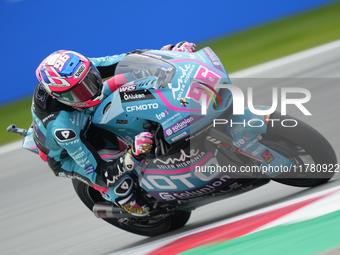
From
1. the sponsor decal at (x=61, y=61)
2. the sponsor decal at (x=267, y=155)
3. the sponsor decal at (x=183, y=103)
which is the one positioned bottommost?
the sponsor decal at (x=267, y=155)

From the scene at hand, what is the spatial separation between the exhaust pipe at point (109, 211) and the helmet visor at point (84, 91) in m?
1.07

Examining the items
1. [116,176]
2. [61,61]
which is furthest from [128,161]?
[61,61]

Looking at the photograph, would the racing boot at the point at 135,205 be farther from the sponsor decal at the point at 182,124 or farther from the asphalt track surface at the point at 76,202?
the sponsor decal at the point at 182,124

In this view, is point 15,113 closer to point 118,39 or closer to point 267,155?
point 118,39

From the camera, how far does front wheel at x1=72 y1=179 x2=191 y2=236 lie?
3662 mm

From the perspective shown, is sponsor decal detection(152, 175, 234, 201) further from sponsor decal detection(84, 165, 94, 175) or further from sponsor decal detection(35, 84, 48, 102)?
sponsor decal detection(35, 84, 48, 102)

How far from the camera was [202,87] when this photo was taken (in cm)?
260

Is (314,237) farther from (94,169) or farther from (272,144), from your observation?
(94,169)

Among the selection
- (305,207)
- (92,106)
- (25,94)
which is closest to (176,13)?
(25,94)

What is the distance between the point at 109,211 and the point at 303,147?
1.66 m

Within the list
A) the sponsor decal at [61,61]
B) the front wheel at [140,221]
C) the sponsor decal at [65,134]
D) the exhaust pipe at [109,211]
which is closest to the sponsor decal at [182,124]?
the sponsor decal at [65,134]

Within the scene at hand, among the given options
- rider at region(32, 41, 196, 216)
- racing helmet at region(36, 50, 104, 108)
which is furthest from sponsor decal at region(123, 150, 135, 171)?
racing helmet at region(36, 50, 104, 108)

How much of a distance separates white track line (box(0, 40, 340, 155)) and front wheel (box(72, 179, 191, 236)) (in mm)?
2855

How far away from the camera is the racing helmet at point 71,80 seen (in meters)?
2.72
